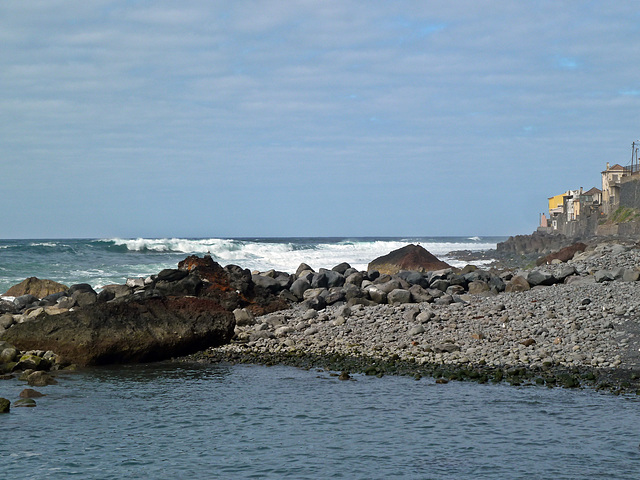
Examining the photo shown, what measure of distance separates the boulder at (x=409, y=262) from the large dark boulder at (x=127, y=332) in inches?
668

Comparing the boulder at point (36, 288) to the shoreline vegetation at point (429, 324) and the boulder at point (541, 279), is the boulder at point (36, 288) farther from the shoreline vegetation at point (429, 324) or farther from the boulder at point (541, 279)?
the boulder at point (541, 279)

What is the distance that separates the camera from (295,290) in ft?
66.7

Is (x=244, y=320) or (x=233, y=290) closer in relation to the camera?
(x=244, y=320)

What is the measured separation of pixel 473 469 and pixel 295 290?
1354 centimetres

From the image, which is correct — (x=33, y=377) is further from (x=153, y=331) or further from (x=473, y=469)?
(x=473, y=469)

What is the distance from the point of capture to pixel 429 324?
48.2ft

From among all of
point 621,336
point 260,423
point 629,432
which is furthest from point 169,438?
point 621,336

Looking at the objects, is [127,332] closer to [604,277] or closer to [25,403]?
[25,403]

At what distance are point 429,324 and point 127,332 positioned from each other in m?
6.71

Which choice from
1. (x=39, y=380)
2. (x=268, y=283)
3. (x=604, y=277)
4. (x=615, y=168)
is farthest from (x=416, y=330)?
(x=615, y=168)

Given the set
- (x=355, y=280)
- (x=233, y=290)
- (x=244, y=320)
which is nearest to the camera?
(x=244, y=320)

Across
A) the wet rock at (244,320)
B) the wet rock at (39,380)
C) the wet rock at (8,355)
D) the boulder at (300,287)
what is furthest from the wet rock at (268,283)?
the wet rock at (39,380)

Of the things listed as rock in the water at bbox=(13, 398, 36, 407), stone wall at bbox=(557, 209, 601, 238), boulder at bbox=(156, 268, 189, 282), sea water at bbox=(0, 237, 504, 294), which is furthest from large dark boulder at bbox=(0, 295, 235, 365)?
stone wall at bbox=(557, 209, 601, 238)

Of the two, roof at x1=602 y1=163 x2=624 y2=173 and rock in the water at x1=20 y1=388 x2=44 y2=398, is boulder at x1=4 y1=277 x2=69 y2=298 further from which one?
roof at x1=602 y1=163 x2=624 y2=173
